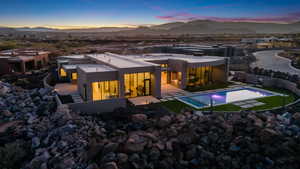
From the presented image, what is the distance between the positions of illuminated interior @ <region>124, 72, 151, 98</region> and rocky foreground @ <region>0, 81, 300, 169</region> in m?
3.96

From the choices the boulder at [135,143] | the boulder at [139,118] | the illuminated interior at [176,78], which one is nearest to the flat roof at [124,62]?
the illuminated interior at [176,78]

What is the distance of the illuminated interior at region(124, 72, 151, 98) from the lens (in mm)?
17500

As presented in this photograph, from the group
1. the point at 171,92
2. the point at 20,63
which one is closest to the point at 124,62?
the point at 171,92

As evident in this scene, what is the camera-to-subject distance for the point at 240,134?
37.0 ft

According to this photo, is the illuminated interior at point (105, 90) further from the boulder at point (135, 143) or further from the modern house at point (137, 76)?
the boulder at point (135, 143)

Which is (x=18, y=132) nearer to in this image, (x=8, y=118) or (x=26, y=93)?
(x=8, y=118)

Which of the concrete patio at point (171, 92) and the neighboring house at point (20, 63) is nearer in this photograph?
the concrete patio at point (171, 92)

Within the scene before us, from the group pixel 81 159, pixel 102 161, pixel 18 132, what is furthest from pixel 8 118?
pixel 102 161

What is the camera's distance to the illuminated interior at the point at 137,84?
57.4 feet

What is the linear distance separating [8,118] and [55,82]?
9.43 m

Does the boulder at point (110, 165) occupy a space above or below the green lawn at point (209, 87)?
below

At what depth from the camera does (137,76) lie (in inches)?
694

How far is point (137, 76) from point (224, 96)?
7.58 metres

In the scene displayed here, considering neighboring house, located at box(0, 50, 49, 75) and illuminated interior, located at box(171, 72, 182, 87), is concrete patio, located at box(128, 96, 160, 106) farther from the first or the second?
neighboring house, located at box(0, 50, 49, 75)
